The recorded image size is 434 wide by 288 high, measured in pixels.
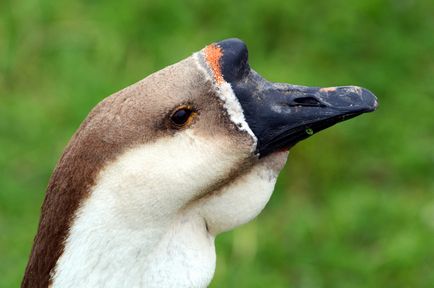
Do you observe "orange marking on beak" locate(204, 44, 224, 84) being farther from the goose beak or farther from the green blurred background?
the green blurred background

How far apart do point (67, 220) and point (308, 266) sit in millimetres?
2700

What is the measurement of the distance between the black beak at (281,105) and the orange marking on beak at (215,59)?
0.01 m

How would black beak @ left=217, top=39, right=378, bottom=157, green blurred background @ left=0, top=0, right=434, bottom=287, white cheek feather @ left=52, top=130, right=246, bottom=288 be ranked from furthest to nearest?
green blurred background @ left=0, top=0, right=434, bottom=287 → black beak @ left=217, top=39, right=378, bottom=157 → white cheek feather @ left=52, top=130, right=246, bottom=288

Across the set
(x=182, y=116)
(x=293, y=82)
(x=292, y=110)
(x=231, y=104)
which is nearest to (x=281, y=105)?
(x=292, y=110)

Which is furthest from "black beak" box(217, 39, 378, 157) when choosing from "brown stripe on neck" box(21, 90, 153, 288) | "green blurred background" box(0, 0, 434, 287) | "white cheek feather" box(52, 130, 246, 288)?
"green blurred background" box(0, 0, 434, 287)

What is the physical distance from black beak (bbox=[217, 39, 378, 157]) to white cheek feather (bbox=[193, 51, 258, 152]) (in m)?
0.01

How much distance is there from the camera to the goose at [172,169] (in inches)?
103

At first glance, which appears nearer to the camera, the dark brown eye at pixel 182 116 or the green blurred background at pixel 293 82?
the dark brown eye at pixel 182 116

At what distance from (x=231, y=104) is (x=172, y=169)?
250mm

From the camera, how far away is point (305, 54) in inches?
248

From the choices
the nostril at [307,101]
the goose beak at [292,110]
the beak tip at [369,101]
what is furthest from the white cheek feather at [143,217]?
the beak tip at [369,101]

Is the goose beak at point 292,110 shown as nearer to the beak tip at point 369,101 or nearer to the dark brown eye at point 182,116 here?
the beak tip at point 369,101

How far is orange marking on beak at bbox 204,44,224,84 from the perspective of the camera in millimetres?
2705

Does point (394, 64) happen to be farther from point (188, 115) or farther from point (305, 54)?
point (188, 115)
